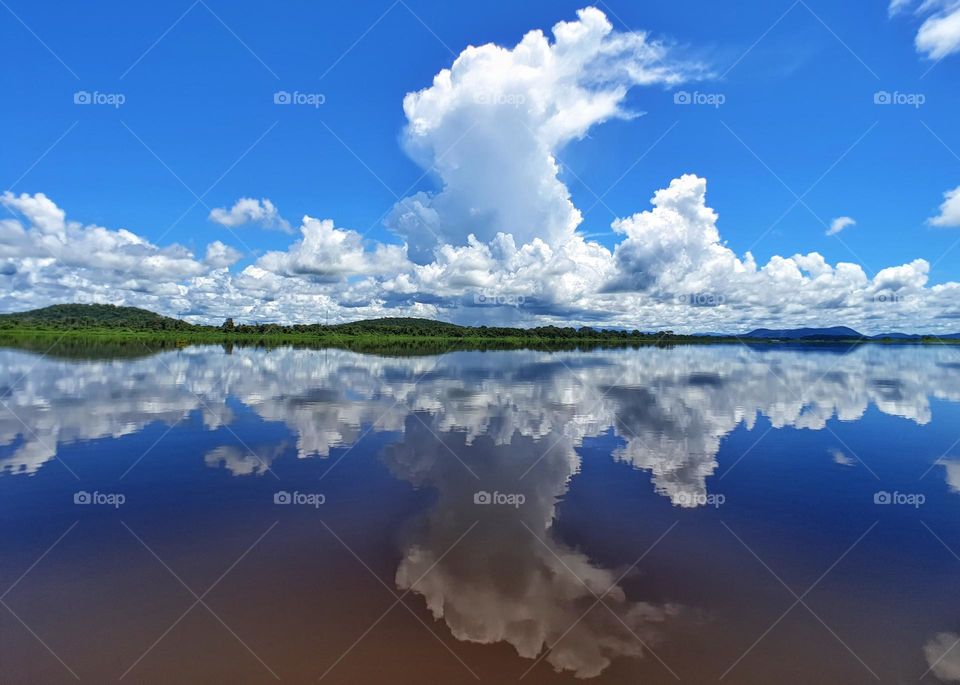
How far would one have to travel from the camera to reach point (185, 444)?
1953 centimetres

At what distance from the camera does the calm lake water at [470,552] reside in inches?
304

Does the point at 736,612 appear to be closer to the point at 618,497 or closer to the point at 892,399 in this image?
the point at 618,497

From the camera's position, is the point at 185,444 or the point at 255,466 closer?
the point at 255,466

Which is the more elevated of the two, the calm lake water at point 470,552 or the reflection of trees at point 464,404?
the reflection of trees at point 464,404

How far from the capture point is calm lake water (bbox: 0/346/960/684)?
25.3 ft

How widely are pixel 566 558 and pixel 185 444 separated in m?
15.9

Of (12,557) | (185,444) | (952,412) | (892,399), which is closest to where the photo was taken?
(12,557)

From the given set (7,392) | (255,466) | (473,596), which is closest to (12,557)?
(255,466)

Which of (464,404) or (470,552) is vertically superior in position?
(464,404)

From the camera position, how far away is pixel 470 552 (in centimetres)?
1098

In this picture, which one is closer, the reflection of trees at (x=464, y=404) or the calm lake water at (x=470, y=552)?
the calm lake water at (x=470, y=552)

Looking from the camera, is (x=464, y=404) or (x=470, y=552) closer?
(x=470, y=552)

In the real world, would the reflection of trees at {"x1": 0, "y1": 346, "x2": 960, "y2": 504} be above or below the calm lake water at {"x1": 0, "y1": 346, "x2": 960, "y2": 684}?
above

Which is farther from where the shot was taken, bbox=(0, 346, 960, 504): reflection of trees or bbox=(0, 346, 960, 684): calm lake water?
bbox=(0, 346, 960, 504): reflection of trees
